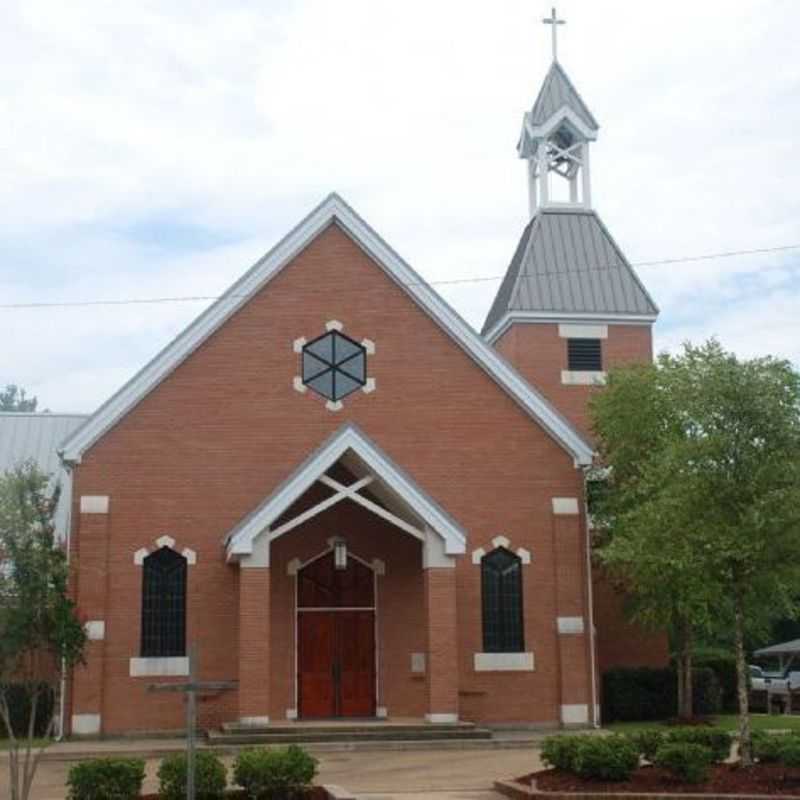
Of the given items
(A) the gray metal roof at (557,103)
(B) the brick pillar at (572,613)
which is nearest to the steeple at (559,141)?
(A) the gray metal roof at (557,103)

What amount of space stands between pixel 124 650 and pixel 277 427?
5.51 meters

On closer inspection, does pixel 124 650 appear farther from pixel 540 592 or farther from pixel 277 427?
pixel 540 592

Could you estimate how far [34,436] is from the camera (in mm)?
40000

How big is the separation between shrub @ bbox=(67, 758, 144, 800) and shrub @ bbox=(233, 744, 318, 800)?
4.13 ft

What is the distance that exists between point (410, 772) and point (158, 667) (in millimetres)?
7298

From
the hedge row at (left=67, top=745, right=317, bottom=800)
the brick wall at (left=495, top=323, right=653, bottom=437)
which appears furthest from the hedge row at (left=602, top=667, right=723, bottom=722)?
the hedge row at (left=67, top=745, right=317, bottom=800)

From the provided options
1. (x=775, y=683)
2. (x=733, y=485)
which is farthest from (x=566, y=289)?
(x=775, y=683)

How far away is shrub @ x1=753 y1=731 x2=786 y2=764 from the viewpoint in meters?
18.5

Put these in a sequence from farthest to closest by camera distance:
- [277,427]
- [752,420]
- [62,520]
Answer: [62,520] → [277,427] → [752,420]

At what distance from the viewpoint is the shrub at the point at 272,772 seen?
16.1 meters

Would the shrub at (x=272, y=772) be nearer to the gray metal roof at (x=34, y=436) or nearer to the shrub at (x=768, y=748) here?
the shrub at (x=768, y=748)

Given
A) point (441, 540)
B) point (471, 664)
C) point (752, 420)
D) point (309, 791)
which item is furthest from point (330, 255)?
point (309, 791)

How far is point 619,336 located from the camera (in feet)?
120

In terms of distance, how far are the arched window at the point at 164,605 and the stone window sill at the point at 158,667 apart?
0.11 m
